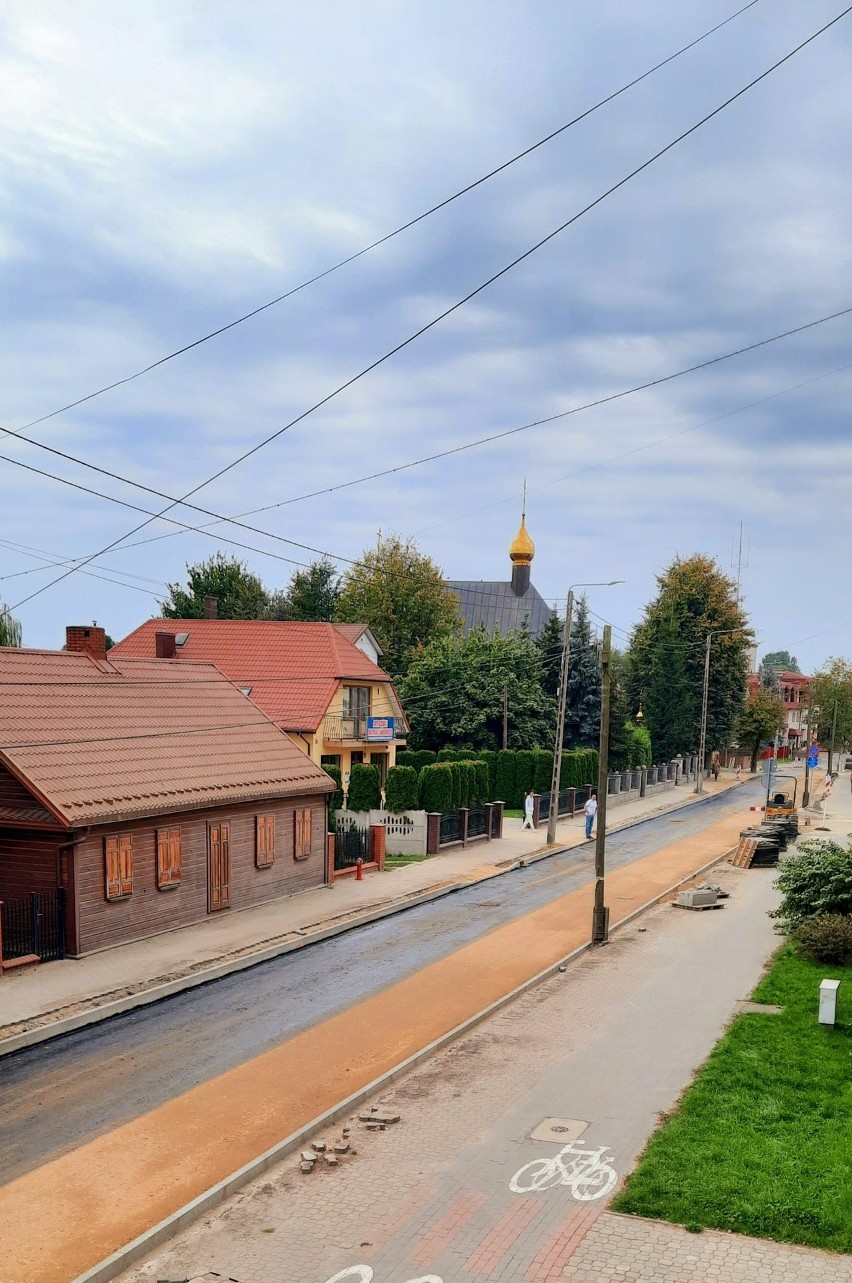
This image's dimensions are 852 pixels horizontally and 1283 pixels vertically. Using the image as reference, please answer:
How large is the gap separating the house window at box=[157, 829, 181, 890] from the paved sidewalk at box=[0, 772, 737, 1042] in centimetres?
105

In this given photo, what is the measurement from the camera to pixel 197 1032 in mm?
15492

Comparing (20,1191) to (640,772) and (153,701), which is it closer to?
(153,701)

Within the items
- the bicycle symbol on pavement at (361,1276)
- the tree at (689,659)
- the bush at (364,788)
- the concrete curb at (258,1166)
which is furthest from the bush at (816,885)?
the tree at (689,659)

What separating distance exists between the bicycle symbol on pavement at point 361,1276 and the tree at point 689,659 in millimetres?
63665

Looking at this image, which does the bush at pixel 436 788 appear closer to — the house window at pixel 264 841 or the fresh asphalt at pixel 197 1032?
the fresh asphalt at pixel 197 1032

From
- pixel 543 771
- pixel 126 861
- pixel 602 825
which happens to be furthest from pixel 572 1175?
pixel 543 771

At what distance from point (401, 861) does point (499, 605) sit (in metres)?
57.4

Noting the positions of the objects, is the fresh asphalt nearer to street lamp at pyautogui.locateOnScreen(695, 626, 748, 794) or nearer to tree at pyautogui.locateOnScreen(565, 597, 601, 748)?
Answer: tree at pyautogui.locateOnScreen(565, 597, 601, 748)

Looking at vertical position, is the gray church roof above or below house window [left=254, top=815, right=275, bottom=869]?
above

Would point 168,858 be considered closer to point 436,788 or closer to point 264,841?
point 264,841

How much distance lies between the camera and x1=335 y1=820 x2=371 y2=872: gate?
30375mm

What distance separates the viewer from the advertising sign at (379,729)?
143 feet

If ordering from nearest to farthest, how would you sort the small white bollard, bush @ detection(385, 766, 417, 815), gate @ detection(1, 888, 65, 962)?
the small white bollard < gate @ detection(1, 888, 65, 962) < bush @ detection(385, 766, 417, 815)

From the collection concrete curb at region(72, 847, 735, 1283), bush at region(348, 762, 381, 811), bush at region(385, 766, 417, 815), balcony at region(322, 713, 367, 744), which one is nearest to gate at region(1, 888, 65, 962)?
concrete curb at region(72, 847, 735, 1283)
